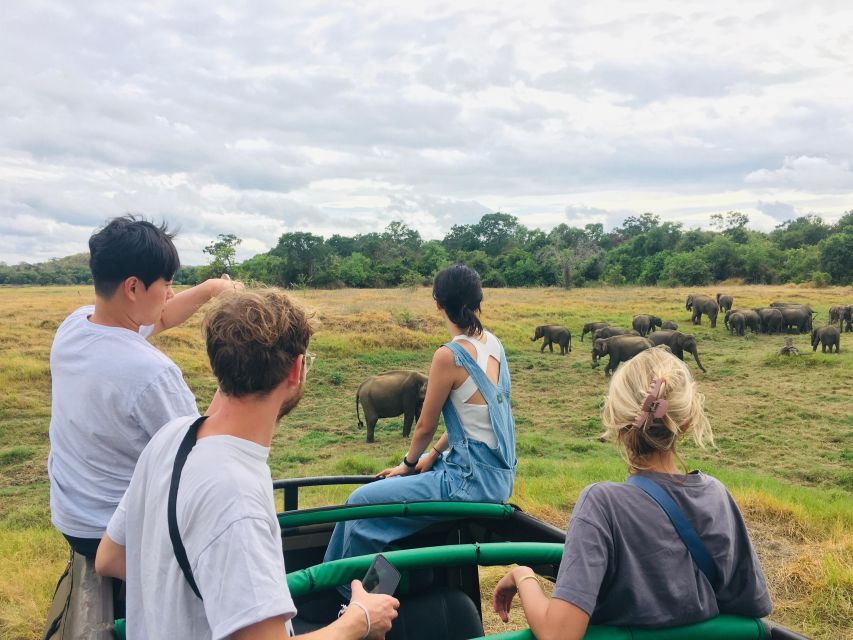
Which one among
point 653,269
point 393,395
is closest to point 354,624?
point 393,395

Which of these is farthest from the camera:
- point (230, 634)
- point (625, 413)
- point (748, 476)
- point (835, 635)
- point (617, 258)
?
point (617, 258)

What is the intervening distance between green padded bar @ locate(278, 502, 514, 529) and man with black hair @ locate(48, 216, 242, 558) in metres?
0.50

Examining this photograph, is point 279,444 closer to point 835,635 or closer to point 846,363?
point 835,635

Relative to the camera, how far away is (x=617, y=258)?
215ft

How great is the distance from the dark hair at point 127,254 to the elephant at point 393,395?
8.24 metres

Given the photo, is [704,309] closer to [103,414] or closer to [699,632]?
[699,632]

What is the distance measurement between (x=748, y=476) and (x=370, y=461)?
167 inches

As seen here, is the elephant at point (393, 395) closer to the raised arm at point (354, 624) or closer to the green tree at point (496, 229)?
the raised arm at point (354, 624)

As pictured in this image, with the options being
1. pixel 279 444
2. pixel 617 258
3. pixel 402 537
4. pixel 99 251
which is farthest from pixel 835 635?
pixel 617 258

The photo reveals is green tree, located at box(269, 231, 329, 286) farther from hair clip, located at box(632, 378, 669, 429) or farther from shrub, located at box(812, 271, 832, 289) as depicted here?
hair clip, located at box(632, 378, 669, 429)

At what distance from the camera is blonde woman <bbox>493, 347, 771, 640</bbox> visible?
1.50 m

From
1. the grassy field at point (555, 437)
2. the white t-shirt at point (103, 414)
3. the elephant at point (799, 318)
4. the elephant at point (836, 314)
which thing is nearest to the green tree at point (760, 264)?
the elephant at point (836, 314)

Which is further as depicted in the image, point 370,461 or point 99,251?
point 370,461

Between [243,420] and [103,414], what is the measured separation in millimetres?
813
